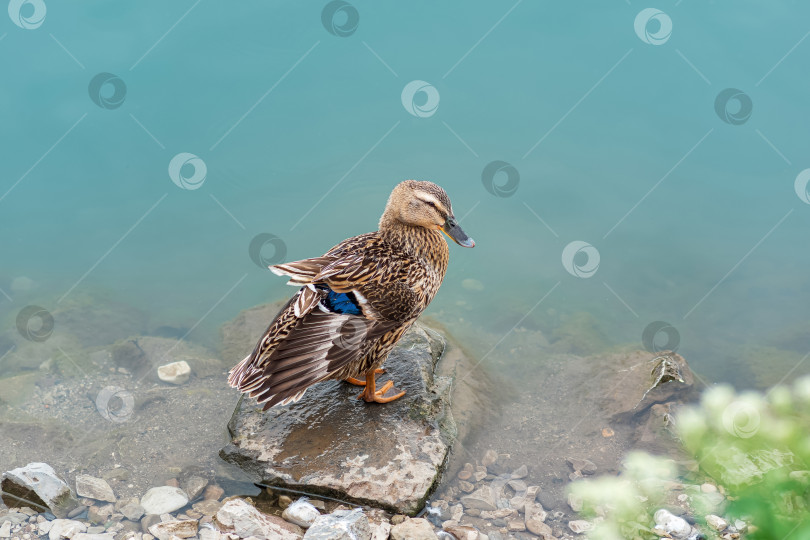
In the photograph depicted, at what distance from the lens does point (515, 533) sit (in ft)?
14.9

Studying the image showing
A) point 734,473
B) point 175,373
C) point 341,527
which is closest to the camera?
point 341,527

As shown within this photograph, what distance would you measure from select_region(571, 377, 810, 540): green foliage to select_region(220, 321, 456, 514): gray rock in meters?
1.11

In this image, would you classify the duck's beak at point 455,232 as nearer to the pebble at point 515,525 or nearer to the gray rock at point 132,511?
the pebble at point 515,525

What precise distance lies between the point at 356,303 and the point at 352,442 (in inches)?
37.1

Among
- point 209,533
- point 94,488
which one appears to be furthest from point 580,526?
point 94,488

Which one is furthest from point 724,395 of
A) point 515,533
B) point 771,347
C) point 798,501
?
point 515,533

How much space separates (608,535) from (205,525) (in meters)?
2.49

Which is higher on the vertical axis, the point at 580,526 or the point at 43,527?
the point at 580,526

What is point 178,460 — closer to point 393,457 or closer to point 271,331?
point 271,331

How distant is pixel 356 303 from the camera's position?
14.6 feet

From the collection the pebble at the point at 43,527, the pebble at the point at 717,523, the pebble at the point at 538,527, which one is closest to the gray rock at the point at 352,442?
the pebble at the point at 538,527

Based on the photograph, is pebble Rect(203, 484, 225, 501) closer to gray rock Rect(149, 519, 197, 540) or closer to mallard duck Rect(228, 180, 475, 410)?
gray rock Rect(149, 519, 197, 540)

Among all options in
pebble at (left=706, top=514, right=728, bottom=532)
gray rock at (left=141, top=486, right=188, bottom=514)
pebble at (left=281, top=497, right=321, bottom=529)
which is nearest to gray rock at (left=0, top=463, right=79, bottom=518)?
gray rock at (left=141, top=486, right=188, bottom=514)

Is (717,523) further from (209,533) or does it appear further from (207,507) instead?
(207,507)
